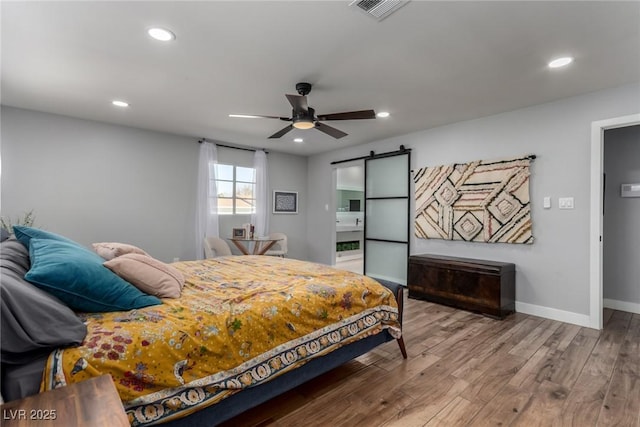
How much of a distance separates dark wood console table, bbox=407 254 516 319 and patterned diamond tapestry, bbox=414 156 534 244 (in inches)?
14.8

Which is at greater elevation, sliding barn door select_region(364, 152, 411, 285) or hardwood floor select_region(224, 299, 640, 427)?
sliding barn door select_region(364, 152, 411, 285)

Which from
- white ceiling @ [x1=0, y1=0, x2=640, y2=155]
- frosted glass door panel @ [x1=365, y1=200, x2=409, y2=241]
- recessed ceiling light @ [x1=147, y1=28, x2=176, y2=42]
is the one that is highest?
white ceiling @ [x1=0, y1=0, x2=640, y2=155]

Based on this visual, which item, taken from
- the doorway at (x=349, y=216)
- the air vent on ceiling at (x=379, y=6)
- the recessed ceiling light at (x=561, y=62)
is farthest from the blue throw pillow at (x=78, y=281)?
the doorway at (x=349, y=216)

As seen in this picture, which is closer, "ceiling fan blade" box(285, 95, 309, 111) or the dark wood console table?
"ceiling fan blade" box(285, 95, 309, 111)

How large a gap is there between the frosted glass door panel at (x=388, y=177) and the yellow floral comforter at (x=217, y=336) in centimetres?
284

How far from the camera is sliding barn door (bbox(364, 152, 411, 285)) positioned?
4930 millimetres

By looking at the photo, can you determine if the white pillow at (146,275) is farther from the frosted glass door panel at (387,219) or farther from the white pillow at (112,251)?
the frosted glass door panel at (387,219)

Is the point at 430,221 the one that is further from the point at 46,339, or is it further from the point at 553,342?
the point at 46,339

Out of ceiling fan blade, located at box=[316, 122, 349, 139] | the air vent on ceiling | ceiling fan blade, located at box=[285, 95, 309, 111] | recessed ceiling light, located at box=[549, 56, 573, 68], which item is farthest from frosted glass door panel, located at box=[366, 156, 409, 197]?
the air vent on ceiling

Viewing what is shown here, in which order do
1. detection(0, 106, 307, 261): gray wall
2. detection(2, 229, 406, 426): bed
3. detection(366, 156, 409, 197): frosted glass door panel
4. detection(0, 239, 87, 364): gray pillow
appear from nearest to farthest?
detection(0, 239, 87, 364): gray pillow, detection(2, 229, 406, 426): bed, detection(0, 106, 307, 261): gray wall, detection(366, 156, 409, 197): frosted glass door panel

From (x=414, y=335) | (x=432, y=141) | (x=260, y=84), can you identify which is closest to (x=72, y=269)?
(x=260, y=84)

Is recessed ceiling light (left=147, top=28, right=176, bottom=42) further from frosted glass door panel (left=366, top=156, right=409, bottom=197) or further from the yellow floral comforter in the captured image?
frosted glass door panel (left=366, top=156, right=409, bottom=197)

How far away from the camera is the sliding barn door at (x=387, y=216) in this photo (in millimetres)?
4930

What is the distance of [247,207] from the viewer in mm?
5824
